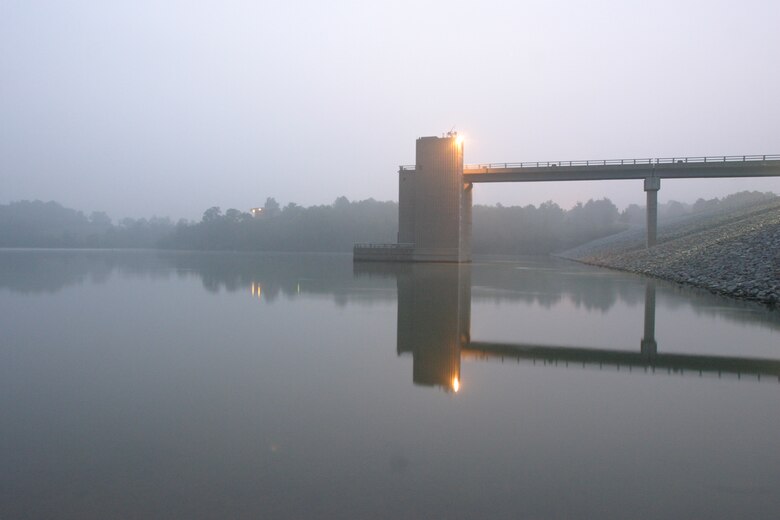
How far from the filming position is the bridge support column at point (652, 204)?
5603cm

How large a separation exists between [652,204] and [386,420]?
184 feet

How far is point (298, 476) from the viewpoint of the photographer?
5.29 meters

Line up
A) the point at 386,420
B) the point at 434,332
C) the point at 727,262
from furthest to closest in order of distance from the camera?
the point at 727,262, the point at 434,332, the point at 386,420

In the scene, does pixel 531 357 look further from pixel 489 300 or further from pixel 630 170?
pixel 630 170

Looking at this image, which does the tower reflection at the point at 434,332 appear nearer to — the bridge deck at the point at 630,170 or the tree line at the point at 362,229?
the bridge deck at the point at 630,170

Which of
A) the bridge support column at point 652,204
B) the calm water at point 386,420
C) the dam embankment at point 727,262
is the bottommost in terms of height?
the calm water at point 386,420

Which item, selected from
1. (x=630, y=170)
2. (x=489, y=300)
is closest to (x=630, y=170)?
(x=630, y=170)

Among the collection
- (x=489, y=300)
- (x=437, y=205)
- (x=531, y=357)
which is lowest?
(x=531, y=357)

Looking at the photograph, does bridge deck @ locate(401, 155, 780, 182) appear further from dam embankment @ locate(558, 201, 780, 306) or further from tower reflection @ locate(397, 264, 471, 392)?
tower reflection @ locate(397, 264, 471, 392)

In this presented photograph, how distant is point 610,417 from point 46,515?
6.15m

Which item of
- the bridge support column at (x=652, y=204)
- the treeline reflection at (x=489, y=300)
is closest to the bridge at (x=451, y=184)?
the bridge support column at (x=652, y=204)

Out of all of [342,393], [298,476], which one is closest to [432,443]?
[298,476]

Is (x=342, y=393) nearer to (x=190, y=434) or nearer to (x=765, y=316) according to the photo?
(x=190, y=434)

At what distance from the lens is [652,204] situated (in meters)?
56.4
